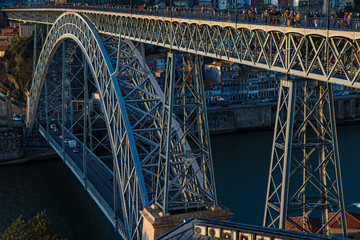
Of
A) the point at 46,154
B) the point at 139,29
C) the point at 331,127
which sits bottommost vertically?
the point at 46,154

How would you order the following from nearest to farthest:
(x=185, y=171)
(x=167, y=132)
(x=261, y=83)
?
(x=167, y=132)
(x=185, y=171)
(x=261, y=83)

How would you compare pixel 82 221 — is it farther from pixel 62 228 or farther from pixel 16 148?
pixel 16 148

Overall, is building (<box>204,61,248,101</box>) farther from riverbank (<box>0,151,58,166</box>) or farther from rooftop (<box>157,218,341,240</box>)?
rooftop (<box>157,218,341,240</box>)

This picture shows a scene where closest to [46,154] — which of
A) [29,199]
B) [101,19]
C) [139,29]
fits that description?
[29,199]

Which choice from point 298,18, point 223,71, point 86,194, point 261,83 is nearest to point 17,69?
point 223,71

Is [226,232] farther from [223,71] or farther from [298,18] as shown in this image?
[223,71]

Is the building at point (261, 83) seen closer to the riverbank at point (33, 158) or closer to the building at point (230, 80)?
the building at point (230, 80)

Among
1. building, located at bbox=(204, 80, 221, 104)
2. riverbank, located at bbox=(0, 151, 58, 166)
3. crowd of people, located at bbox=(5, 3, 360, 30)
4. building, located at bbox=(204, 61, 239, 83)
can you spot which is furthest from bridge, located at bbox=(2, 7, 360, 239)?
building, located at bbox=(204, 61, 239, 83)
